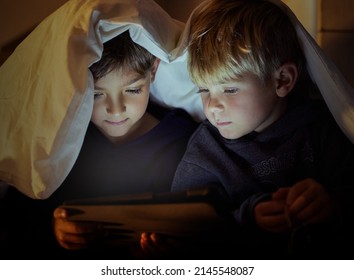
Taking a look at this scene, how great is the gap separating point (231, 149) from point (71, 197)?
0.26m

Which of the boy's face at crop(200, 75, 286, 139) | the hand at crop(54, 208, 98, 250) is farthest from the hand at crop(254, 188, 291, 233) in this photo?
the hand at crop(54, 208, 98, 250)

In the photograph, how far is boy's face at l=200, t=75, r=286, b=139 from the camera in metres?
0.66

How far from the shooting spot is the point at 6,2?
734 millimetres

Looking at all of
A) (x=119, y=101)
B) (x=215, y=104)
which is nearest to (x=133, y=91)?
(x=119, y=101)

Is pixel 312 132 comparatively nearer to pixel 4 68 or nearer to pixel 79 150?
pixel 79 150

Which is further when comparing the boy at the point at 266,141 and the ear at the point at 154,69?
the ear at the point at 154,69

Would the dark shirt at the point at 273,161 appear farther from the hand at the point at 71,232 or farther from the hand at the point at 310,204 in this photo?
the hand at the point at 71,232

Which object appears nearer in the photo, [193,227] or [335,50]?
[193,227]

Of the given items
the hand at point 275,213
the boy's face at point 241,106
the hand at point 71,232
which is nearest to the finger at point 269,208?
the hand at point 275,213

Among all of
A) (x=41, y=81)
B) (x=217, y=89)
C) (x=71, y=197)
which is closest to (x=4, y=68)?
(x=41, y=81)

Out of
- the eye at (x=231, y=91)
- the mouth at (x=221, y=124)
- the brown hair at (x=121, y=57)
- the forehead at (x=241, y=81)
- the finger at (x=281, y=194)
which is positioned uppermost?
the brown hair at (x=121, y=57)

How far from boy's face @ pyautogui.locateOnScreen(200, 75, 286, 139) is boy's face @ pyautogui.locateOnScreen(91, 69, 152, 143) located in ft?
0.32

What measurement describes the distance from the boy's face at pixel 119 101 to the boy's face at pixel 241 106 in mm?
98

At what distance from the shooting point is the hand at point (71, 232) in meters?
0.67
